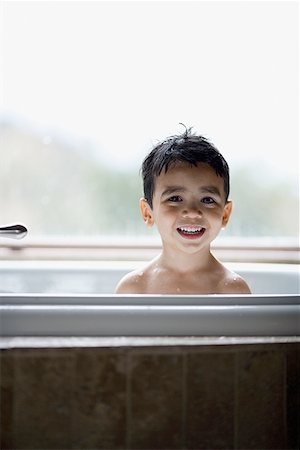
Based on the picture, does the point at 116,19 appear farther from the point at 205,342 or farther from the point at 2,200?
the point at 205,342

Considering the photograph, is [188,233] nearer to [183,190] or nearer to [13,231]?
[183,190]

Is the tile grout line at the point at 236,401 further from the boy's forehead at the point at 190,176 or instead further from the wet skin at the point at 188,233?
the boy's forehead at the point at 190,176

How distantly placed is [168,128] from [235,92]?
0.35m

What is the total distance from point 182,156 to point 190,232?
184 mm

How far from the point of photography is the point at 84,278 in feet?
6.57

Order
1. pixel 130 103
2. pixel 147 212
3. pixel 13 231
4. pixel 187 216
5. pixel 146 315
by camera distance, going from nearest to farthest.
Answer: pixel 146 315, pixel 13 231, pixel 187 216, pixel 147 212, pixel 130 103

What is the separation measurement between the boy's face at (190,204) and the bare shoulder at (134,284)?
119 millimetres

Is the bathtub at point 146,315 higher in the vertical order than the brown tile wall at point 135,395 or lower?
higher

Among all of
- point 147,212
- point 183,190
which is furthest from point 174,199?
point 147,212

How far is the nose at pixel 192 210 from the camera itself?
1473 mm

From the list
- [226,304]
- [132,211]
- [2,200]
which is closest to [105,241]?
[132,211]

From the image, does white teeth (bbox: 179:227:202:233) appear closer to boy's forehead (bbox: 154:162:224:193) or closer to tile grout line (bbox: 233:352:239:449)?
boy's forehead (bbox: 154:162:224:193)

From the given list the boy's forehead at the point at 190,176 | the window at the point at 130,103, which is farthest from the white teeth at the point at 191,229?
the window at the point at 130,103

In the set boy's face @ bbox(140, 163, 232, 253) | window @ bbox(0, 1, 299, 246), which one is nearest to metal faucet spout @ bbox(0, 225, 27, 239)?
boy's face @ bbox(140, 163, 232, 253)
